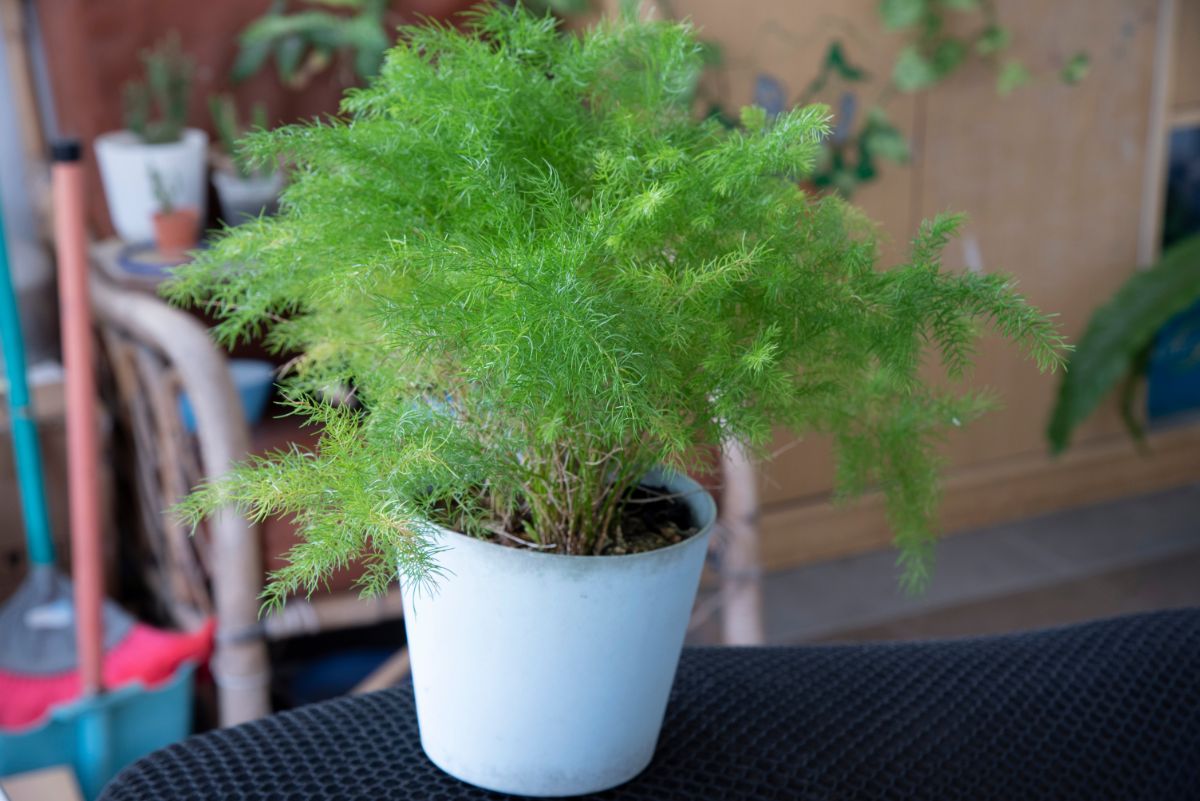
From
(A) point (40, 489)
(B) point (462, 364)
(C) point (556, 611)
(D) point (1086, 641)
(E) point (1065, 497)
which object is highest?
(B) point (462, 364)

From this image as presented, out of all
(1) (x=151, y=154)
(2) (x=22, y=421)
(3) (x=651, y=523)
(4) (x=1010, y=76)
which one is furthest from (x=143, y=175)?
(4) (x=1010, y=76)

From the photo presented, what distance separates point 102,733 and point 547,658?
3.49ft

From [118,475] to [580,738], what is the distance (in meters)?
1.41

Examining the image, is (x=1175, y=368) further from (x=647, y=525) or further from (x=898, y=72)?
(x=647, y=525)

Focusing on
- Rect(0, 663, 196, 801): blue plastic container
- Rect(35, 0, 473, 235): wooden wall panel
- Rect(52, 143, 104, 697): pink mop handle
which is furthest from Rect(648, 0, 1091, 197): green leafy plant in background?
Rect(0, 663, 196, 801): blue plastic container

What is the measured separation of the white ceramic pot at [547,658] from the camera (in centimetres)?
57

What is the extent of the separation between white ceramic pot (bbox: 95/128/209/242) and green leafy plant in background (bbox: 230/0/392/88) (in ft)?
0.55

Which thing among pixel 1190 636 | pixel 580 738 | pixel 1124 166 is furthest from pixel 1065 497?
pixel 580 738

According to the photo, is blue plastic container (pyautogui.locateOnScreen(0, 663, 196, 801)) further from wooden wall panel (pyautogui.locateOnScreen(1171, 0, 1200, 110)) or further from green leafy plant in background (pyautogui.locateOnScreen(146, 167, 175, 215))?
wooden wall panel (pyautogui.locateOnScreen(1171, 0, 1200, 110))

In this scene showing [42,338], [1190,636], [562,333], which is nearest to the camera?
→ [562,333]

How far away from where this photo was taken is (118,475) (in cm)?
182

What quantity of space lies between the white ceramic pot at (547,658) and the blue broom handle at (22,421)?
96cm

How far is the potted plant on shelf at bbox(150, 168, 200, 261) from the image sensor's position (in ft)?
5.07

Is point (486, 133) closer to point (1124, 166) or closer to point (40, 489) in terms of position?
point (40, 489)
